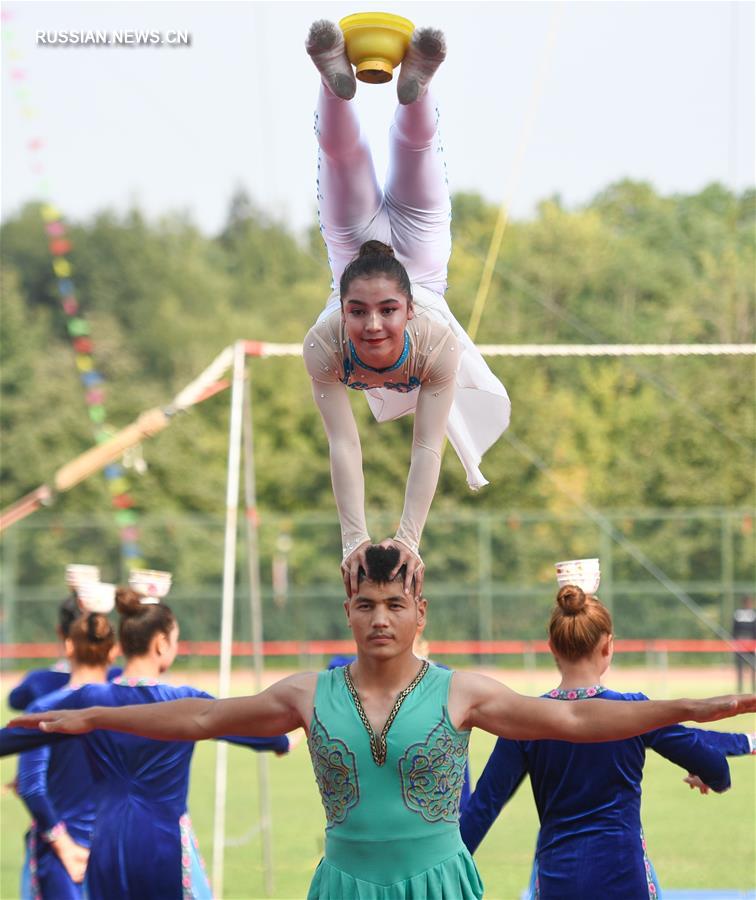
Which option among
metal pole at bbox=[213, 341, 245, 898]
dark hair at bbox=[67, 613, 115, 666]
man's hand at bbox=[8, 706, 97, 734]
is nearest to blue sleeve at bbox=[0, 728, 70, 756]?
man's hand at bbox=[8, 706, 97, 734]

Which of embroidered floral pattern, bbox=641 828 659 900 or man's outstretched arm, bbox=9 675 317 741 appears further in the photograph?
embroidered floral pattern, bbox=641 828 659 900

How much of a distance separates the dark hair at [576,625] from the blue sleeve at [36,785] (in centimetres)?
203

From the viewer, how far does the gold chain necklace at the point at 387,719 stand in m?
3.04

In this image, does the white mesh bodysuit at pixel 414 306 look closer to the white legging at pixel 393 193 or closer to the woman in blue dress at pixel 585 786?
the white legging at pixel 393 193

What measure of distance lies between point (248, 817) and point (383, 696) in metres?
7.29

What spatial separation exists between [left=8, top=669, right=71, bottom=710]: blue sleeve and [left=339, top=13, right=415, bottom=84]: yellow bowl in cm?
263

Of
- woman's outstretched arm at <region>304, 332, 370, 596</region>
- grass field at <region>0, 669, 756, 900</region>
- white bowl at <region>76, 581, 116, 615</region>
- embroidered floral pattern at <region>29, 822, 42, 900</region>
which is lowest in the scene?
grass field at <region>0, 669, 756, 900</region>

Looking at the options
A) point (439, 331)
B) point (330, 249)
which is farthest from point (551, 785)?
point (330, 249)

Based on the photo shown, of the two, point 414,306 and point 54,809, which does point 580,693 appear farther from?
point 54,809

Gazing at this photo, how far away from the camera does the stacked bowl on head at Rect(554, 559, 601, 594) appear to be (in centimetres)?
425

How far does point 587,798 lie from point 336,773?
0.98 meters

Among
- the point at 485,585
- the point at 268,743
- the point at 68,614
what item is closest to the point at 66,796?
the point at 68,614

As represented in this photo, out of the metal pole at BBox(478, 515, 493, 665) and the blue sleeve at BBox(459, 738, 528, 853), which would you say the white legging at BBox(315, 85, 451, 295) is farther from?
the metal pole at BBox(478, 515, 493, 665)

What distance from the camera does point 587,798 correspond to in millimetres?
3746
